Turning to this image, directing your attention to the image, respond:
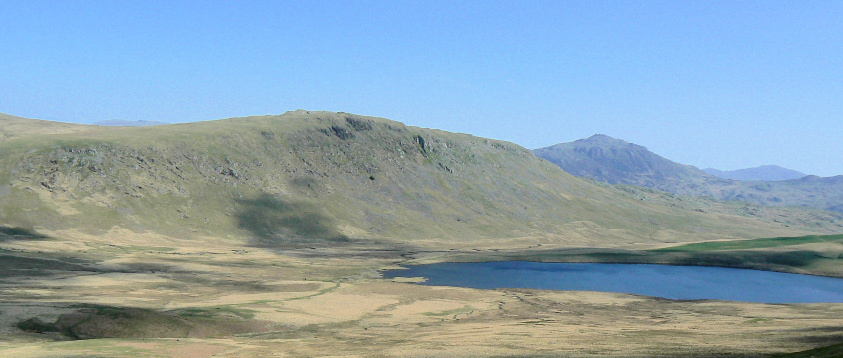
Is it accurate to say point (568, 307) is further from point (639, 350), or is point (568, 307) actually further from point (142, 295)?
point (142, 295)

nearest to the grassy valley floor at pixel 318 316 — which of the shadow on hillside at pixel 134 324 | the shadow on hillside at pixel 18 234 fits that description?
the shadow on hillside at pixel 134 324

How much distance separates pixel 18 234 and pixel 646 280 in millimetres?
173097

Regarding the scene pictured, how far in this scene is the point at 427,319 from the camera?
94.3 metres

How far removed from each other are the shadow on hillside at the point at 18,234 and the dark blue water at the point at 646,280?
333ft

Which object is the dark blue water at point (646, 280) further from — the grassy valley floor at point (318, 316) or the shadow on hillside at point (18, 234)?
the shadow on hillside at point (18, 234)

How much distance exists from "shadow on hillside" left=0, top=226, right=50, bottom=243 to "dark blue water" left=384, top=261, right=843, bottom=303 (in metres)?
102

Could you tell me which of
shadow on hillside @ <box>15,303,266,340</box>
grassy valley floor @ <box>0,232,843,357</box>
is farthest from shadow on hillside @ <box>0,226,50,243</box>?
shadow on hillside @ <box>15,303,266,340</box>

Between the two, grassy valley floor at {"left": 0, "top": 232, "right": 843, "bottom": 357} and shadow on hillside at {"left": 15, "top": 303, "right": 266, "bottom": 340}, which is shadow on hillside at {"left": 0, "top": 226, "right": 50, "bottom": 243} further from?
shadow on hillside at {"left": 15, "top": 303, "right": 266, "bottom": 340}

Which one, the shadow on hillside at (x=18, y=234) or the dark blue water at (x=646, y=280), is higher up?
the shadow on hillside at (x=18, y=234)

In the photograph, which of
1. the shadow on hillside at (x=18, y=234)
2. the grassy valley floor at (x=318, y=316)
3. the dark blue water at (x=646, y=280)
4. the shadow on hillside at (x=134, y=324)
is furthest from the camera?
the shadow on hillside at (x=18, y=234)

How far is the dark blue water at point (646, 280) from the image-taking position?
450 feet

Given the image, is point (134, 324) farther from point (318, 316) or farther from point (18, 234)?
point (18, 234)

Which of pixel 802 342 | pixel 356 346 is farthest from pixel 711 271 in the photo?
pixel 356 346

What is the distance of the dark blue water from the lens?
450 ft
